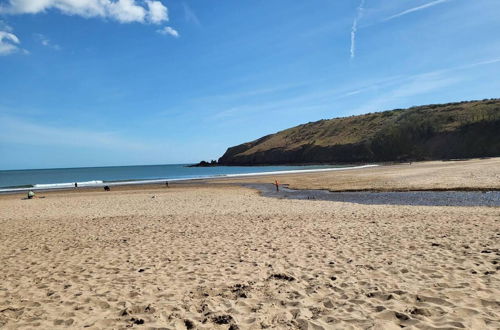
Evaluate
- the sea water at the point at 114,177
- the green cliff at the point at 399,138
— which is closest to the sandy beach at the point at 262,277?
the sea water at the point at 114,177

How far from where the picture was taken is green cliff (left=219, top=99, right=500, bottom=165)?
3472 inches

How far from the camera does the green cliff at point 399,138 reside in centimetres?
8819

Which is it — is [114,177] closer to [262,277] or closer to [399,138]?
A: [399,138]

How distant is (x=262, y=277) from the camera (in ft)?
21.0

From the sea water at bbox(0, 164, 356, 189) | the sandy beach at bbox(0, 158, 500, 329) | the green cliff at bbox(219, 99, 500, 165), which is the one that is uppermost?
the green cliff at bbox(219, 99, 500, 165)

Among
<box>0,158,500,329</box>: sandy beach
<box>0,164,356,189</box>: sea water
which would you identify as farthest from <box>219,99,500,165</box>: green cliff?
<box>0,158,500,329</box>: sandy beach

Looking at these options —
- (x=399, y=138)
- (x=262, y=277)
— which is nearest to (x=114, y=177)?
(x=399, y=138)

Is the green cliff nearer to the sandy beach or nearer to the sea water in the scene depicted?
the sea water

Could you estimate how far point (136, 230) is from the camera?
39.7 feet

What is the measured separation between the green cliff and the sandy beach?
89.0m

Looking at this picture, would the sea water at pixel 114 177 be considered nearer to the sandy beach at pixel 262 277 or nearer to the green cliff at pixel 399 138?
the green cliff at pixel 399 138

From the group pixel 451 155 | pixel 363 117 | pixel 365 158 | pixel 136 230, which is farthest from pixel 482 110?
pixel 136 230

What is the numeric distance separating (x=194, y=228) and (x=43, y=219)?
29.5 ft

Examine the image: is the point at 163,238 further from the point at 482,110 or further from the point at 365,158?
the point at 482,110
